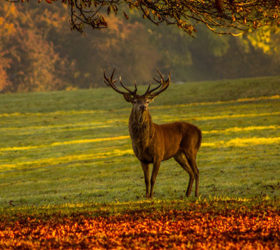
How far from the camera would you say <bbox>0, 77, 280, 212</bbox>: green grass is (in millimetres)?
17942

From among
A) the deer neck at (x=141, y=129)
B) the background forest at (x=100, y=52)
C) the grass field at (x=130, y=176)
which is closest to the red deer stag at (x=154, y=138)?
the deer neck at (x=141, y=129)

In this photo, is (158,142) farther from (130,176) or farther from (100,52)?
(100,52)

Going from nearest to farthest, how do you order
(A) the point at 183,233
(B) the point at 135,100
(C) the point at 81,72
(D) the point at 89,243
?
(D) the point at 89,243 < (A) the point at 183,233 < (B) the point at 135,100 < (C) the point at 81,72

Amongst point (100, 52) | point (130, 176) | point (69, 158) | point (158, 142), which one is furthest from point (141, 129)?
point (100, 52)

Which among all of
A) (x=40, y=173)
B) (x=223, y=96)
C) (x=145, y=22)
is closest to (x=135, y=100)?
(x=40, y=173)

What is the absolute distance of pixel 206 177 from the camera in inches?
780

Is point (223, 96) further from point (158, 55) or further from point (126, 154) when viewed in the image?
point (158, 55)

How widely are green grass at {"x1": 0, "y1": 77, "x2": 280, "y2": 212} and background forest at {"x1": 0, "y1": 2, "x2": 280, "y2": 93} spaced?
16054 mm

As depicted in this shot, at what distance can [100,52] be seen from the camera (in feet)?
254

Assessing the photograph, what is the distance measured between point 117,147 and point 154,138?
15310mm

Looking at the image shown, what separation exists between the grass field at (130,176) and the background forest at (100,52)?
19.2 m

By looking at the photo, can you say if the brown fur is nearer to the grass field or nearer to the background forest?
the grass field

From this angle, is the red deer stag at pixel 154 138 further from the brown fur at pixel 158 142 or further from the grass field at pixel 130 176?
the grass field at pixel 130 176

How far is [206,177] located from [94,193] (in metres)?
4.05
